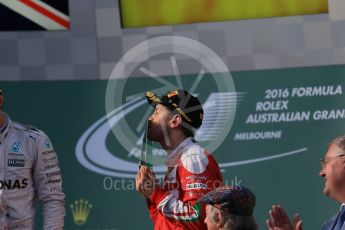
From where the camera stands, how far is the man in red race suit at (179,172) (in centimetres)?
342

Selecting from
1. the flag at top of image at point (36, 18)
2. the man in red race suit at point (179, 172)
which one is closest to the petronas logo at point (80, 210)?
the flag at top of image at point (36, 18)

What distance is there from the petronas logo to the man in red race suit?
1823 millimetres

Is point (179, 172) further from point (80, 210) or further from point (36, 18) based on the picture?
point (36, 18)

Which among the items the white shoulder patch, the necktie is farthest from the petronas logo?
the necktie

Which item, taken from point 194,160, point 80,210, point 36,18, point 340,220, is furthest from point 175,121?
point 36,18

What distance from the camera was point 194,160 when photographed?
3.53 metres

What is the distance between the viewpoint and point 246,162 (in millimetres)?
5453

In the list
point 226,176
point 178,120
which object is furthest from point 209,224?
point 226,176

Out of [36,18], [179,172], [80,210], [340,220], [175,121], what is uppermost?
[36,18]

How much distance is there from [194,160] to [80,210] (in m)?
2.13

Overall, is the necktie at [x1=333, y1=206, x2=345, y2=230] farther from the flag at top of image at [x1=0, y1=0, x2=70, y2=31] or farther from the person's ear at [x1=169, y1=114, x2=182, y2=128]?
the flag at top of image at [x1=0, y1=0, x2=70, y2=31]

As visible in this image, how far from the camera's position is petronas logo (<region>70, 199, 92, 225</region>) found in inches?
214

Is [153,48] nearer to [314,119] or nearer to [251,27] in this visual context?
[251,27]

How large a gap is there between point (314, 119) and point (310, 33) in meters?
0.62
